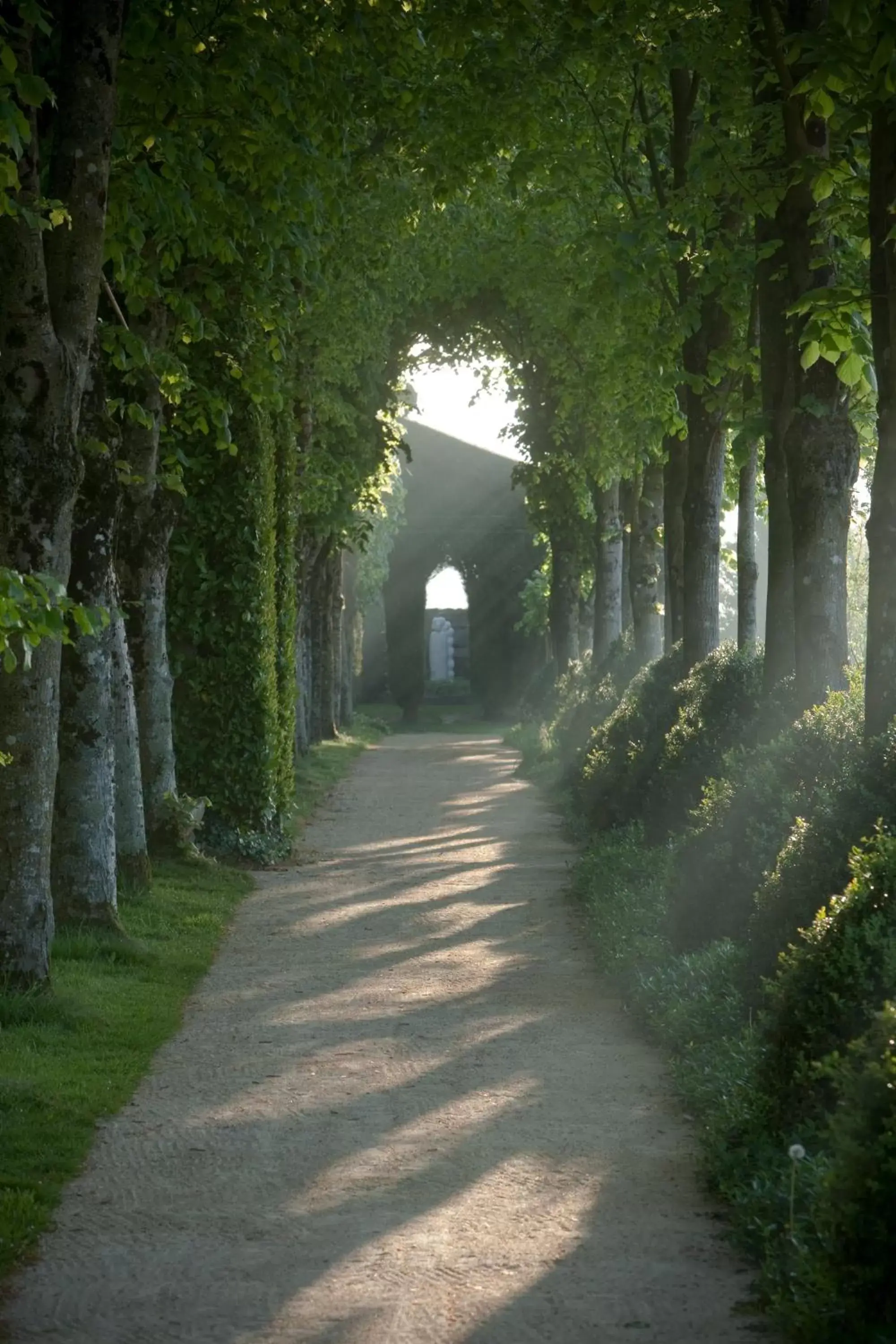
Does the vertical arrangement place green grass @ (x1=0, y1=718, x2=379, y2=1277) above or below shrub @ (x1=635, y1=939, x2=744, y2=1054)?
below

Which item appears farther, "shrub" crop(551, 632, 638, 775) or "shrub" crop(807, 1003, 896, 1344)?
"shrub" crop(551, 632, 638, 775)

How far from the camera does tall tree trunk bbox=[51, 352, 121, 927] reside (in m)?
11.2

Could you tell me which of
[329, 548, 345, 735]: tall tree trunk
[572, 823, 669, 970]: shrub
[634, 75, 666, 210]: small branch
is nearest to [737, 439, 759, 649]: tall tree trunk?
[634, 75, 666, 210]: small branch

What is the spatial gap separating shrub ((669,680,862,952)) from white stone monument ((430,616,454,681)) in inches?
2938

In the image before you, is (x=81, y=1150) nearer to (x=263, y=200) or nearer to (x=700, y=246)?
(x=263, y=200)

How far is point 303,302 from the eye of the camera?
46.3 ft

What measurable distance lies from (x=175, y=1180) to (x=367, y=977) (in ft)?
14.7

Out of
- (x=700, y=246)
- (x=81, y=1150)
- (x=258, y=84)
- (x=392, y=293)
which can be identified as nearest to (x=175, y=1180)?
(x=81, y=1150)

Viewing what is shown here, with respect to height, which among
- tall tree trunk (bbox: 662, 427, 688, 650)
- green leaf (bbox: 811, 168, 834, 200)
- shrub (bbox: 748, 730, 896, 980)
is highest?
green leaf (bbox: 811, 168, 834, 200)

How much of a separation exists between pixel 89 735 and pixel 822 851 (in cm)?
557

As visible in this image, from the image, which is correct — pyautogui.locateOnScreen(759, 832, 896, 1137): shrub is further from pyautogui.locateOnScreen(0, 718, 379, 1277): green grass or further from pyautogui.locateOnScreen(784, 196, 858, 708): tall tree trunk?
pyautogui.locateOnScreen(784, 196, 858, 708): tall tree trunk

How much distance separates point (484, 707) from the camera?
64500mm

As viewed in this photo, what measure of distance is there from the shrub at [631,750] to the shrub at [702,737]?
768mm

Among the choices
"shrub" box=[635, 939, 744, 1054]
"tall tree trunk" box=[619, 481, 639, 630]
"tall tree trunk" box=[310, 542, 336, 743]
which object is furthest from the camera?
"tall tree trunk" box=[310, 542, 336, 743]
